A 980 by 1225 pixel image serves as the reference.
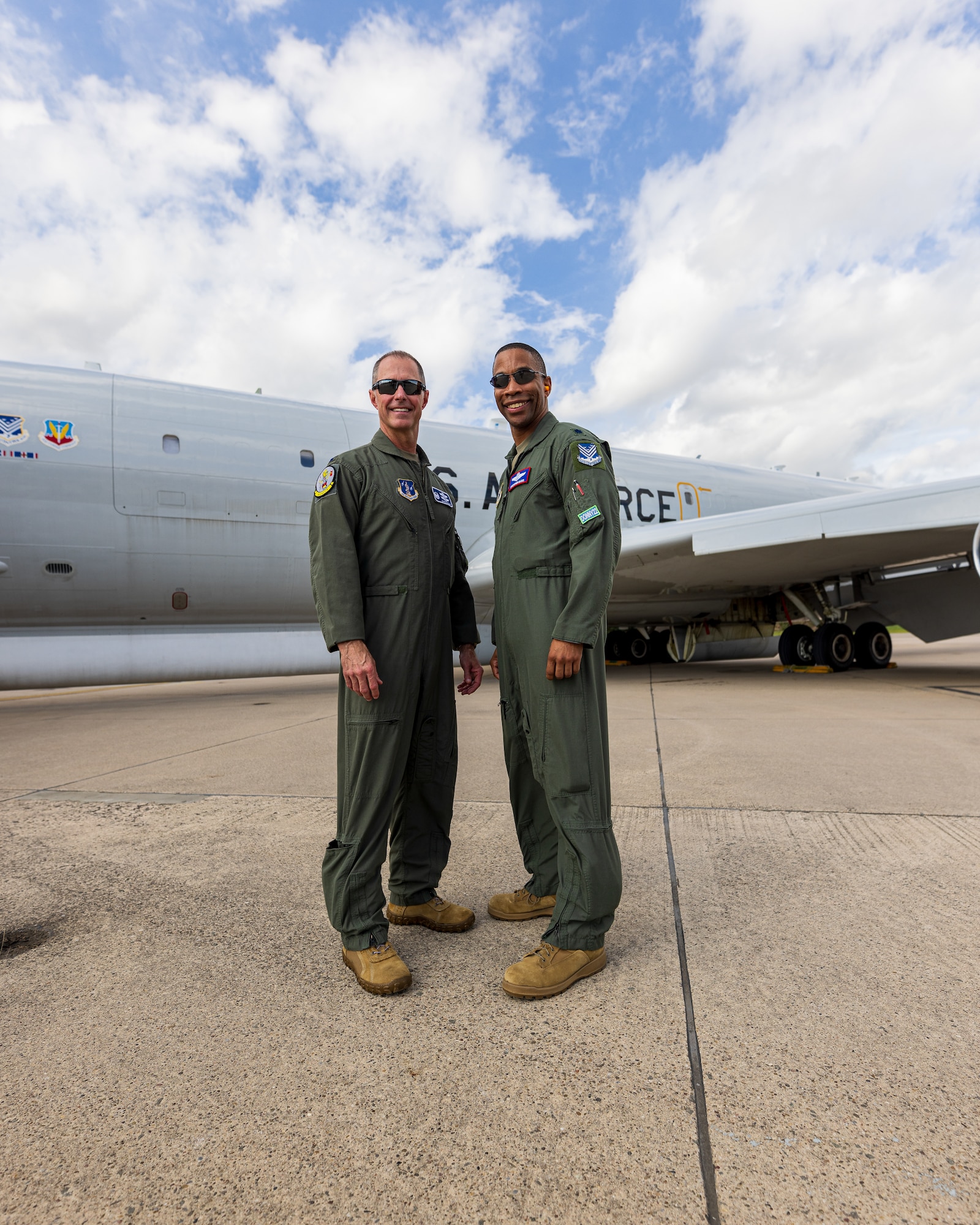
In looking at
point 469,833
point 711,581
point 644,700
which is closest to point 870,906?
point 469,833

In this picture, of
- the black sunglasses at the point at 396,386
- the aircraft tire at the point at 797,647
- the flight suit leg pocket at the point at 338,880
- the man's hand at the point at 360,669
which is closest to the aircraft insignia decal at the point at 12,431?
the black sunglasses at the point at 396,386

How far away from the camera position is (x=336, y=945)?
1.90 m

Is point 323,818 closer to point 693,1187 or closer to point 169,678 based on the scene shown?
point 693,1187

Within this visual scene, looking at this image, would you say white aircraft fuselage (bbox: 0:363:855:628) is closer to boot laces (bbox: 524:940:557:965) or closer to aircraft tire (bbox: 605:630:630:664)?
aircraft tire (bbox: 605:630:630:664)

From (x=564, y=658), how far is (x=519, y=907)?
2.76 feet

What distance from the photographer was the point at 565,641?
68.9 inches

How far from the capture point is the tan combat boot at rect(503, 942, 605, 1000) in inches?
63.5

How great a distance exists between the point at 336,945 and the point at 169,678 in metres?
6.01

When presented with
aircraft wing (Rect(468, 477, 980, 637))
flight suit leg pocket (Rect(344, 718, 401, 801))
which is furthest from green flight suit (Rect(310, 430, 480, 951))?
aircraft wing (Rect(468, 477, 980, 637))

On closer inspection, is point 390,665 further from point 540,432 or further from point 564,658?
point 540,432

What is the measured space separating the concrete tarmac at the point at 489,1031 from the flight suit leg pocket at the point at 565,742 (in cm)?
49

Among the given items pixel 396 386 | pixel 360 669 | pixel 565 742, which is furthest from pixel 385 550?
pixel 565 742

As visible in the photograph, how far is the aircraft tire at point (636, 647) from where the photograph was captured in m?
13.6

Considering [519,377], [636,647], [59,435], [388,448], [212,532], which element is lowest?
[636,647]
